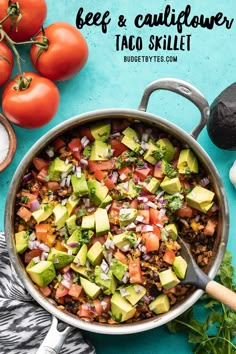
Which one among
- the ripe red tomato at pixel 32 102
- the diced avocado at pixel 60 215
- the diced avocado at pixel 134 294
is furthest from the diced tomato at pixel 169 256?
the ripe red tomato at pixel 32 102

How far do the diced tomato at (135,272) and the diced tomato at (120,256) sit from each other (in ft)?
0.07

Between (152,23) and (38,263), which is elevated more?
(152,23)

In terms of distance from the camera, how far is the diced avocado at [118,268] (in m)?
2.18

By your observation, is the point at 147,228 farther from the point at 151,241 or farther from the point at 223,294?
the point at 223,294

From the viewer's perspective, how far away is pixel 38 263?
2.21m

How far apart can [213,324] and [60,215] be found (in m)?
0.65

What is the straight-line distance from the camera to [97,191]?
86.6 inches

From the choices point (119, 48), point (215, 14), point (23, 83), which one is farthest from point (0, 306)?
point (215, 14)

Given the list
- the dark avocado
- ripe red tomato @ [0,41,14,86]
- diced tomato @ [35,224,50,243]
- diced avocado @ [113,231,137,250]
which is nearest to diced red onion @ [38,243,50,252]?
diced tomato @ [35,224,50,243]

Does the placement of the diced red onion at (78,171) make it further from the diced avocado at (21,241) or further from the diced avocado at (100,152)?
the diced avocado at (21,241)

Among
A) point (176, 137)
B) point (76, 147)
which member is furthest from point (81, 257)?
point (176, 137)

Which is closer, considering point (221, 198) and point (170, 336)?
point (221, 198)

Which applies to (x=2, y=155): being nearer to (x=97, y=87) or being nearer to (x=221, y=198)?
(x=97, y=87)

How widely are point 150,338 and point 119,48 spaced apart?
993 millimetres
